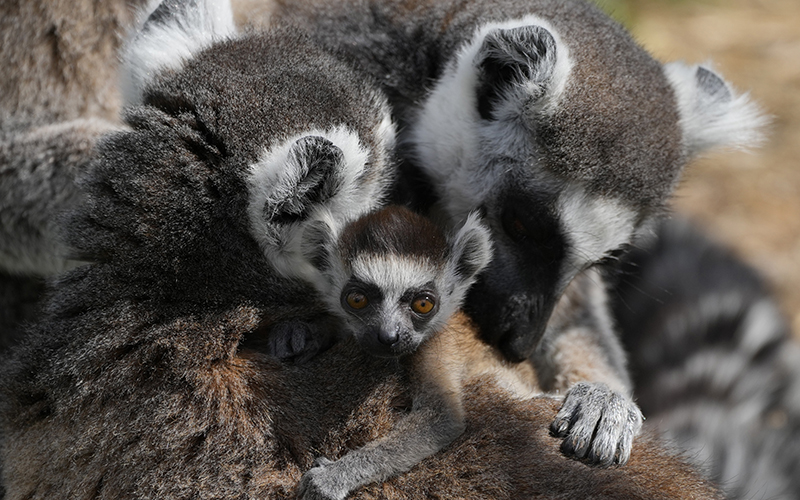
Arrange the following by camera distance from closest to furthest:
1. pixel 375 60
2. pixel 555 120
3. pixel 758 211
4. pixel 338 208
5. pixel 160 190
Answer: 1. pixel 160 190
2. pixel 338 208
3. pixel 555 120
4. pixel 375 60
5. pixel 758 211

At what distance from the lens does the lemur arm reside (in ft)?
8.11

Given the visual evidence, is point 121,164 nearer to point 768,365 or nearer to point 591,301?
point 591,301

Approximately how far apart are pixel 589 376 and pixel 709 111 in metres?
1.44

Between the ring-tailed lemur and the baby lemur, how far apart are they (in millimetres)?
341

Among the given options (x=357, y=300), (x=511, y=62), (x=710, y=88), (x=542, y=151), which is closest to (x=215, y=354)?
(x=357, y=300)

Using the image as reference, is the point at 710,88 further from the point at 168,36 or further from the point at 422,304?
the point at 168,36

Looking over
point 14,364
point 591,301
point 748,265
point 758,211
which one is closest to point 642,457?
point 591,301

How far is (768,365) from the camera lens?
180 inches

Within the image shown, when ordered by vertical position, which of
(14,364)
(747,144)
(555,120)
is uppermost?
(747,144)

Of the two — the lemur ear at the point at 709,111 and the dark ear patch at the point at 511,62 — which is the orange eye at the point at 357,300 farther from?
the lemur ear at the point at 709,111

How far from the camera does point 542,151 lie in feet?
11.1

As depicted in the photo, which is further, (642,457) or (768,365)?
(768,365)

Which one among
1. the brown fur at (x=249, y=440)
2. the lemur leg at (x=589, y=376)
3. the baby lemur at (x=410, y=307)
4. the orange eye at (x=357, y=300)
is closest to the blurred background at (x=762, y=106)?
the lemur leg at (x=589, y=376)

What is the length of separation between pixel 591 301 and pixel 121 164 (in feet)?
9.30
